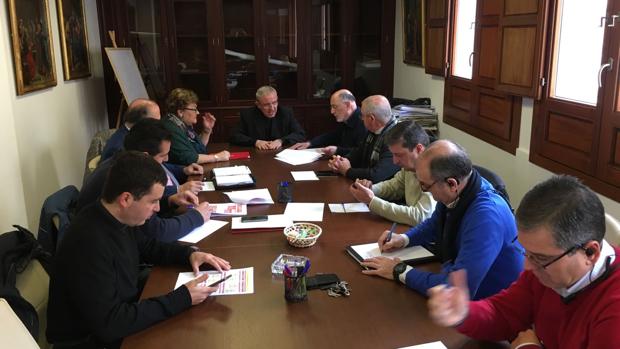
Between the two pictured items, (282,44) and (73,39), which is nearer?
(73,39)

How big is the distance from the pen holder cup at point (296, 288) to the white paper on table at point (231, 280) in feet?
0.52

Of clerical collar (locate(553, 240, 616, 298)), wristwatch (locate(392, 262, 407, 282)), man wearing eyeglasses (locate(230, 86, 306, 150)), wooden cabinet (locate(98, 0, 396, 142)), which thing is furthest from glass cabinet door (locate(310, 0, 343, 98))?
clerical collar (locate(553, 240, 616, 298))

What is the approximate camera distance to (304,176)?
3.30 m

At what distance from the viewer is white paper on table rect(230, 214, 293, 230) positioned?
237cm

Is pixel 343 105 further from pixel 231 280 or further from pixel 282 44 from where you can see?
pixel 231 280

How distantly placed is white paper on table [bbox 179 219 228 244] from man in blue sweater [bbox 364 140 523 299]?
0.79 meters

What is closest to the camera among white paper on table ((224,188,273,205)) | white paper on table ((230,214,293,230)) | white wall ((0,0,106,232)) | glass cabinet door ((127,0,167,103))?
white paper on table ((230,214,293,230))

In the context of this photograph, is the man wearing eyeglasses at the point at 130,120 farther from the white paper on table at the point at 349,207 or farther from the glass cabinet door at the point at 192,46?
the glass cabinet door at the point at 192,46

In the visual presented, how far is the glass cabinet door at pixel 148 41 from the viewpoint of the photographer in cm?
540

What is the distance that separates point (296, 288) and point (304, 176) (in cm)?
167

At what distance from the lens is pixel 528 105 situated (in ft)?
11.1

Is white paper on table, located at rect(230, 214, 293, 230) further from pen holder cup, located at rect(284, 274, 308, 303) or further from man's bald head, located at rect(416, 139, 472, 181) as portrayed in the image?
man's bald head, located at rect(416, 139, 472, 181)

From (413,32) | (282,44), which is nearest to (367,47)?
(413,32)

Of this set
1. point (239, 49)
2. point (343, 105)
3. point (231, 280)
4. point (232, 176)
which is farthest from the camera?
point (239, 49)
